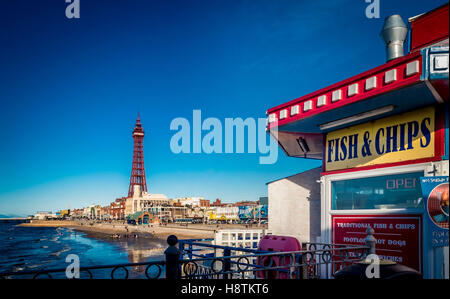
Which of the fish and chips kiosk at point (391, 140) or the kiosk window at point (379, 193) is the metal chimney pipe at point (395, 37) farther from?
the kiosk window at point (379, 193)

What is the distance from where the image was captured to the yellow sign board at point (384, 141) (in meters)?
7.16

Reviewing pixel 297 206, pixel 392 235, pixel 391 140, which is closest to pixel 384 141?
pixel 391 140

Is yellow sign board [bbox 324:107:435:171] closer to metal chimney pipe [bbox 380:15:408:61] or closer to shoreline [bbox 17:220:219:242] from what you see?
metal chimney pipe [bbox 380:15:408:61]

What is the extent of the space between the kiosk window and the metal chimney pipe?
3.13 meters

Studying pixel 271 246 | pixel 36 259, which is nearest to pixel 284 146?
pixel 271 246

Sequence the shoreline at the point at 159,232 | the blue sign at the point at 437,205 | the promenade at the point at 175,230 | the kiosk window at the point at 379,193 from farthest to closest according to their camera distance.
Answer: the promenade at the point at 175,230 < the shoreline at the point at 159,232 < the kiosk window at the point at 379,193 < the blue sign at the point at 437,205

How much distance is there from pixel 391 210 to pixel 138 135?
160070 millimetres

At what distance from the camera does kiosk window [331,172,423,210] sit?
24.3 ft

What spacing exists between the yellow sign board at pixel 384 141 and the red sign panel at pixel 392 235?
4.18ft

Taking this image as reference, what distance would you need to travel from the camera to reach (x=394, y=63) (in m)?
6.51

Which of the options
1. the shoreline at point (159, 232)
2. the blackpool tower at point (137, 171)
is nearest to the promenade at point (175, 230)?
the shoreline at point (159, 232)

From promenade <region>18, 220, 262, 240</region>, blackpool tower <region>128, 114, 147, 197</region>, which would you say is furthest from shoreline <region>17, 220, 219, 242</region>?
blackpool tower <region>128, 114, 147, 197</region>

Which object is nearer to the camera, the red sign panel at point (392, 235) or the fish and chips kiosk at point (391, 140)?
the fish and chips kiosk at point (391, 140)

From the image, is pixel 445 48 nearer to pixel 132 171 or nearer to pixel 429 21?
pixel 429 21
